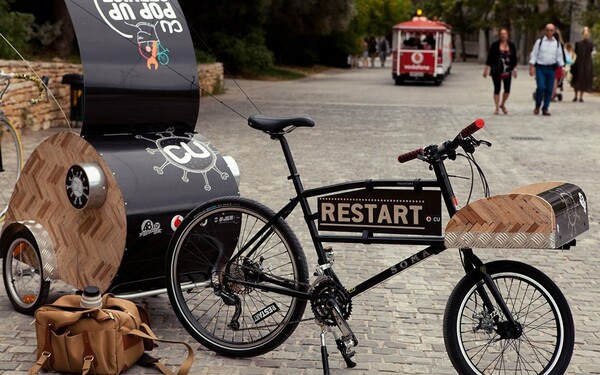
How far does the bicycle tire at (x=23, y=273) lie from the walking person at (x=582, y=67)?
67.9 ft

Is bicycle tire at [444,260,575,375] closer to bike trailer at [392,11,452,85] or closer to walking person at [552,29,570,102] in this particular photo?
walking person at [552,29,570,102]

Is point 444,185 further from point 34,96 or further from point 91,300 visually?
point 34,96

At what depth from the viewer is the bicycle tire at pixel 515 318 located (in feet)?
13.2

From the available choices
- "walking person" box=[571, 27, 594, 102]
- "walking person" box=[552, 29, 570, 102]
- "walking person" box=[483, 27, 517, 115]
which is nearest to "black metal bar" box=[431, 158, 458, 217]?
"walking person" box=[483, 27, 517, 115]

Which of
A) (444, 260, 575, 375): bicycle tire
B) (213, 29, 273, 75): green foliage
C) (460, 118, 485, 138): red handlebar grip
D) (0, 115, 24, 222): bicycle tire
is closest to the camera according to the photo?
(460, 118, 485, 138): red handlebar grip

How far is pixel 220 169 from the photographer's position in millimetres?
5344

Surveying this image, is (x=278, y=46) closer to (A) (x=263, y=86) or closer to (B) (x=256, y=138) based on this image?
(A) (x=263, y=86)

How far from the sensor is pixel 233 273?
4.66m

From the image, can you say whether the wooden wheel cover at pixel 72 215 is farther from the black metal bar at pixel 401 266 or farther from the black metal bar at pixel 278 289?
the black metal bar at pixel 401 266

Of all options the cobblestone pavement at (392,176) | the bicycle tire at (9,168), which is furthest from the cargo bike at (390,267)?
the bicycle tire at (9,168)

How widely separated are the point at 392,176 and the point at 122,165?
6.23 metres

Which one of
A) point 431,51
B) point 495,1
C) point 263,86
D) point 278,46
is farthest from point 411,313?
point 495,1

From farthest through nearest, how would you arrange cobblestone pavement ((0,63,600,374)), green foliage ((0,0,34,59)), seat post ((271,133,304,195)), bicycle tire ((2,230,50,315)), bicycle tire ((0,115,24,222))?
green foliage ((0,0,34,59)), bicycle tire ((0,115,24,222)), bicycle tire ((2,230,50,315)), cobblestone pavement ((0,63,600,374)), seat post ((271,133,304,195))

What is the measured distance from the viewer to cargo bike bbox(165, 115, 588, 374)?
158 inches
